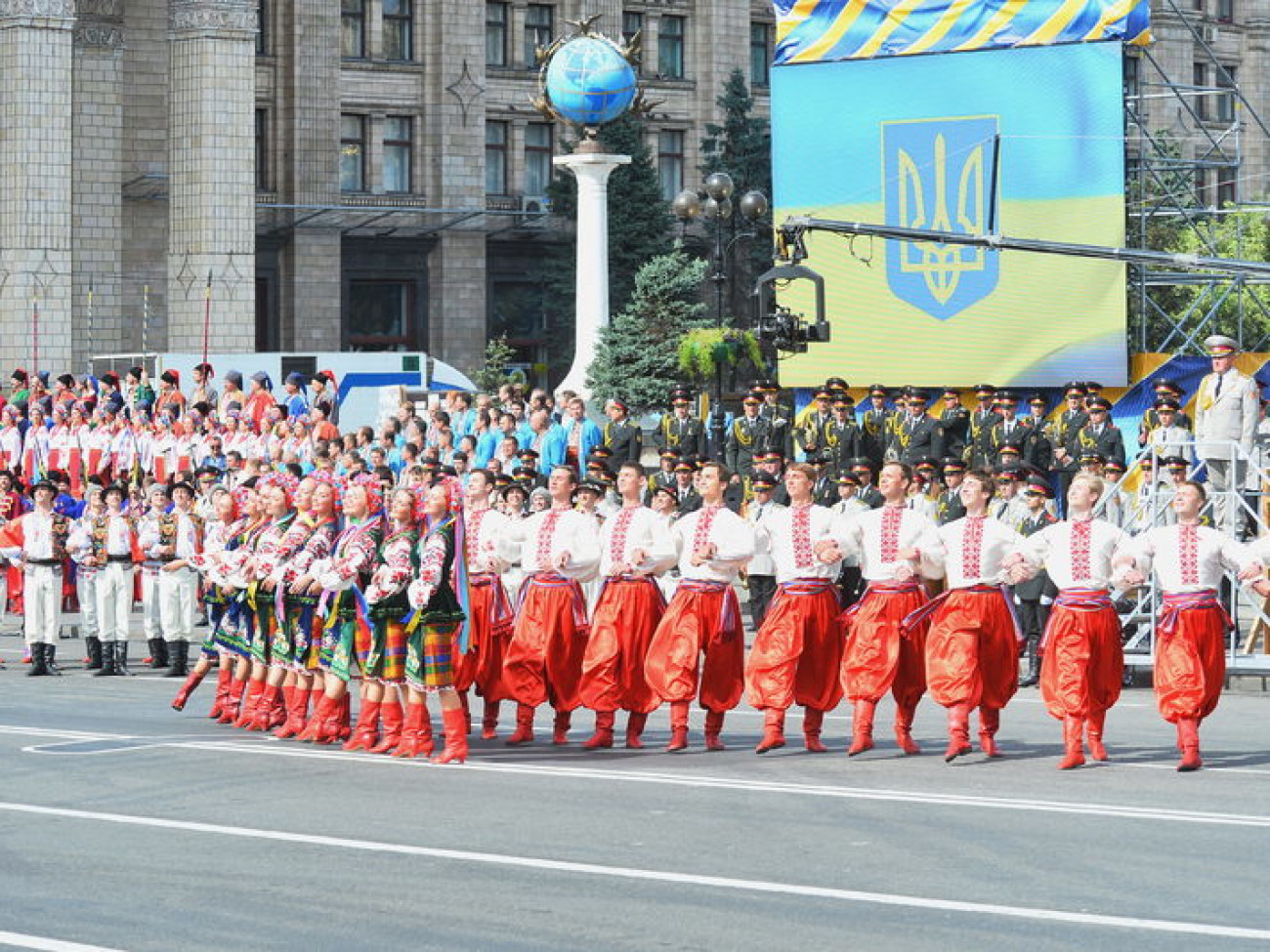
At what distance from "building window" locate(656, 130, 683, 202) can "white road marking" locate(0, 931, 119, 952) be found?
5583 cm

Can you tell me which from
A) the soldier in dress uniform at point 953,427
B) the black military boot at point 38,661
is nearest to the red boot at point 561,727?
the black military boot at point 38,661

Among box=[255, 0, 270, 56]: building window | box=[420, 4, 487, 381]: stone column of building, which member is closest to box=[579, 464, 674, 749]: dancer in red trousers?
box=[255, 0, 270, 56]: building window

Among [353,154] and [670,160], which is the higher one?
[670,160]

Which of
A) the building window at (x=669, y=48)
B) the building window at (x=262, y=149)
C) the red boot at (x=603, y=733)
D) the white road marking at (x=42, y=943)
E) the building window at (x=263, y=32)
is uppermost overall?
the building window at (x=669, y=48)

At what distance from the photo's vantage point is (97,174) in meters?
52.3

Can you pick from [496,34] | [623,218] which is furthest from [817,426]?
[496,34]

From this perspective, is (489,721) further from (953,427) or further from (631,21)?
(631,21)

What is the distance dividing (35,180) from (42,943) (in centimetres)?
3897

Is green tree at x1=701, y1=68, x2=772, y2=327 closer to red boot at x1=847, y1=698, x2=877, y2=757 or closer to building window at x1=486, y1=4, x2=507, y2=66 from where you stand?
building window at x1=486, y1=4, x2=507, y2=66

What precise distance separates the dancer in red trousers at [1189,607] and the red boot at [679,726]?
9.81ft

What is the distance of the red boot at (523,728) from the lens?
15578 mm

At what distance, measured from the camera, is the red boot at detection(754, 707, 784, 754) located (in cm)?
1513

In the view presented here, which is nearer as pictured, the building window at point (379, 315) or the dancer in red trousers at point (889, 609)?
the dancer in red trousers at point (889, 609)

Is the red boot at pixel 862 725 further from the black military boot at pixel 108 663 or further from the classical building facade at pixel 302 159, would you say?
the classical building facade at pixel 302 159
